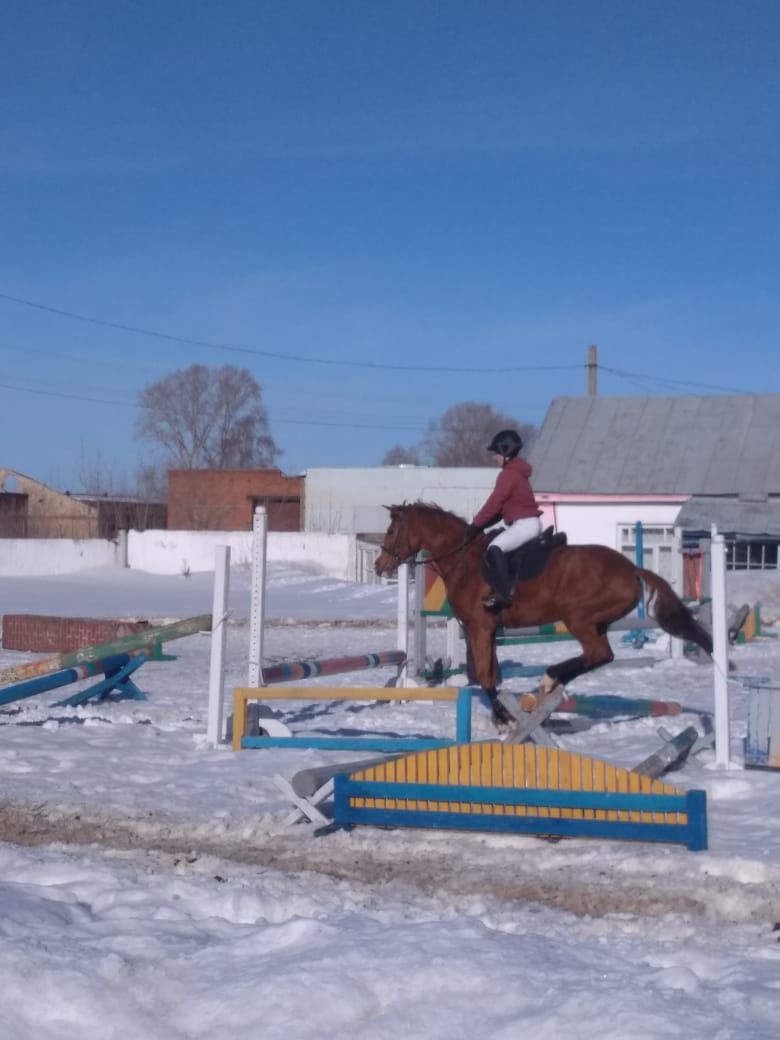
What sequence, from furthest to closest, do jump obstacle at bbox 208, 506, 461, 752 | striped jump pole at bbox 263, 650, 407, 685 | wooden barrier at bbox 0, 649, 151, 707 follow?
striped jump pole at bbox 263, 650, 407, 685 < wooden barrier at bbox 0, 649, 151, 707 < jump obstacle at bbox 208, 506, 461, 752

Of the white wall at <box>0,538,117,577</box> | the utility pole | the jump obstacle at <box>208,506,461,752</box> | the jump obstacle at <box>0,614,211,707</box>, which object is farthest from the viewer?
the utility pole

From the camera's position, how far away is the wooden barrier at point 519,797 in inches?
273

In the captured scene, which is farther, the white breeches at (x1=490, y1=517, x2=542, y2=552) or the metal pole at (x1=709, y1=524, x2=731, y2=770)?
the white breeches at (x1=490, y1=517, x2=542, y2=552)

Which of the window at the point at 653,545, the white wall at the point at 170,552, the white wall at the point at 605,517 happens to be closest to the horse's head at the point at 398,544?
the window at the point at 653,545

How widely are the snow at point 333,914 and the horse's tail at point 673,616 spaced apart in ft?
3.40

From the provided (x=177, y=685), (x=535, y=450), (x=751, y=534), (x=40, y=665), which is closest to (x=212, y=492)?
(x=535, y=450)

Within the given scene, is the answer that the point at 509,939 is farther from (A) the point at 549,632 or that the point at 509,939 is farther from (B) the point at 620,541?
(B) the point at 620,541

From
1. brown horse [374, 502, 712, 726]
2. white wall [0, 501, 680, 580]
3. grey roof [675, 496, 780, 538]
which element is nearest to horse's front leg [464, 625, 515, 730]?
brown horse [374, 502, 712, 726]

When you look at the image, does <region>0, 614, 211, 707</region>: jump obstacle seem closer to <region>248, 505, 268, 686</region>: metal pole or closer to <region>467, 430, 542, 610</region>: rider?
<region>248, 505, 268, 686</region>: metal pole

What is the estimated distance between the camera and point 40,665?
1201 centimetres

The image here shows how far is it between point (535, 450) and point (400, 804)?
32.6 m

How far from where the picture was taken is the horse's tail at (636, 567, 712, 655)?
10289 mm

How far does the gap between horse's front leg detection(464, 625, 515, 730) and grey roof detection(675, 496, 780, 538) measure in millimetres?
24420

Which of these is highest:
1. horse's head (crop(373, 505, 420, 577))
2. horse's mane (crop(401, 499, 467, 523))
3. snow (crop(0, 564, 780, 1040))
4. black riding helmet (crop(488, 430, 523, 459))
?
black riding helmet (crop(488, 430, 523, 459))
